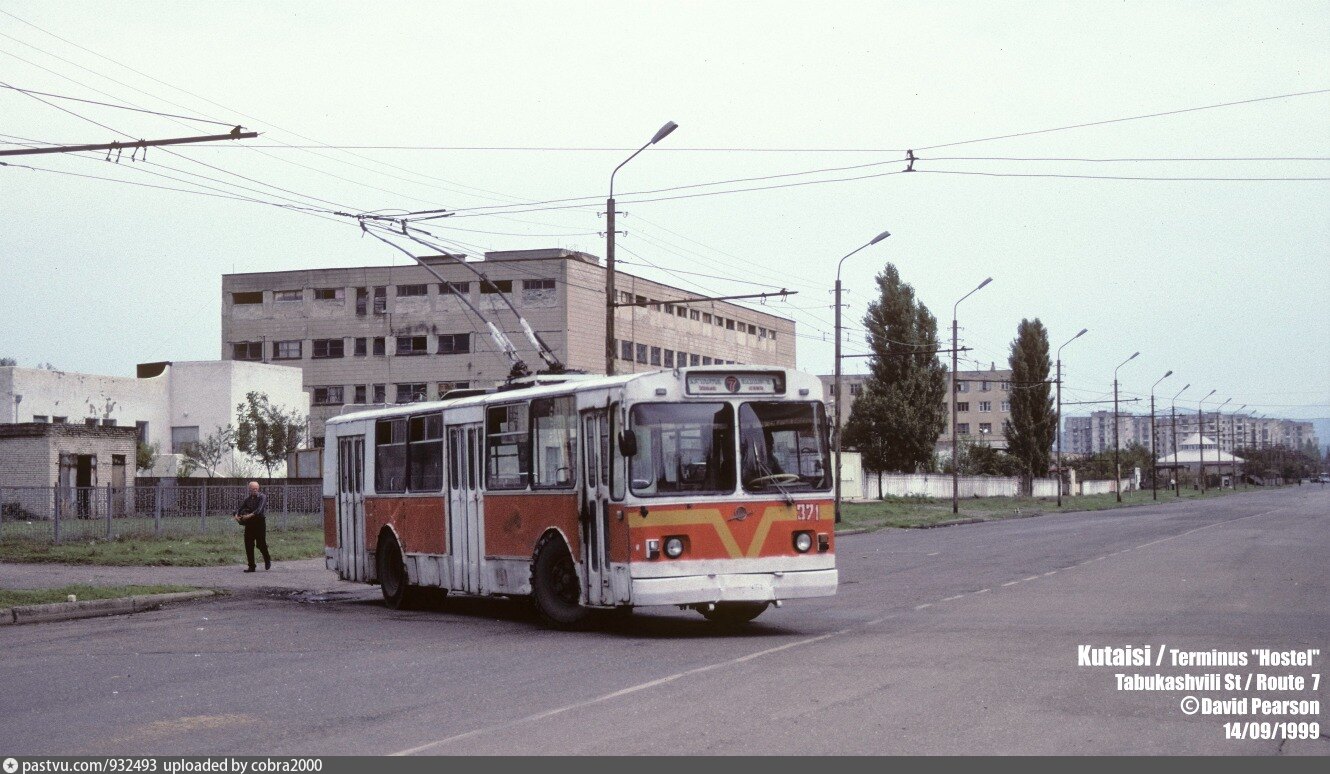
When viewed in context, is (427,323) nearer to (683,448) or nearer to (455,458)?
(455,458)

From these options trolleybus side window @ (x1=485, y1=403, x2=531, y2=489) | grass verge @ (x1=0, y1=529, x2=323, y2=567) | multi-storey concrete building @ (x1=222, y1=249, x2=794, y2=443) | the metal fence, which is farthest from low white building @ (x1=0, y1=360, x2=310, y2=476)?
trolleybus side window @ (x1=485, y1=403, x2=531, y2=489)

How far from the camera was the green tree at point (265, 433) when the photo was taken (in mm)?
74188

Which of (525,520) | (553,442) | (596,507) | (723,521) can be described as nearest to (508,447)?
(525,520)

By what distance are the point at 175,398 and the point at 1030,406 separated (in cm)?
5074

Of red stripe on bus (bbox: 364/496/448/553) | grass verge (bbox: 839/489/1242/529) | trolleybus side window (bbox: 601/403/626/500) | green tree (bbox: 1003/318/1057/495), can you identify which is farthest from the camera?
green tree (bbox: 1003/318/1057/495)

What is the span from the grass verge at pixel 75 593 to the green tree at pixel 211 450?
51.8 m

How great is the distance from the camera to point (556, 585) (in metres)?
16.6

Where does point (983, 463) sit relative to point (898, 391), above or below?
below

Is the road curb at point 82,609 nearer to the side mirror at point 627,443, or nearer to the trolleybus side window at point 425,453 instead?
the trolleybus side window at point 425,453

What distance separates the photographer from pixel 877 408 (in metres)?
82.9

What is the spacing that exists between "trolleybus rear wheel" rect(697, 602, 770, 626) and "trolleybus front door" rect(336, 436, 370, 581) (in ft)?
20.7

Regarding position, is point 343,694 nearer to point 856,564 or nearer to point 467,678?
point 467,678

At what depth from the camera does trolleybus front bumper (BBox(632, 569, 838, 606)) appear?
593 inches

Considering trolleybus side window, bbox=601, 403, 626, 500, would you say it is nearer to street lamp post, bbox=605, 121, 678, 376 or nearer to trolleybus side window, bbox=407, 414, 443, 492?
trolleybus side window, bbox=407, 414, 443, 492
